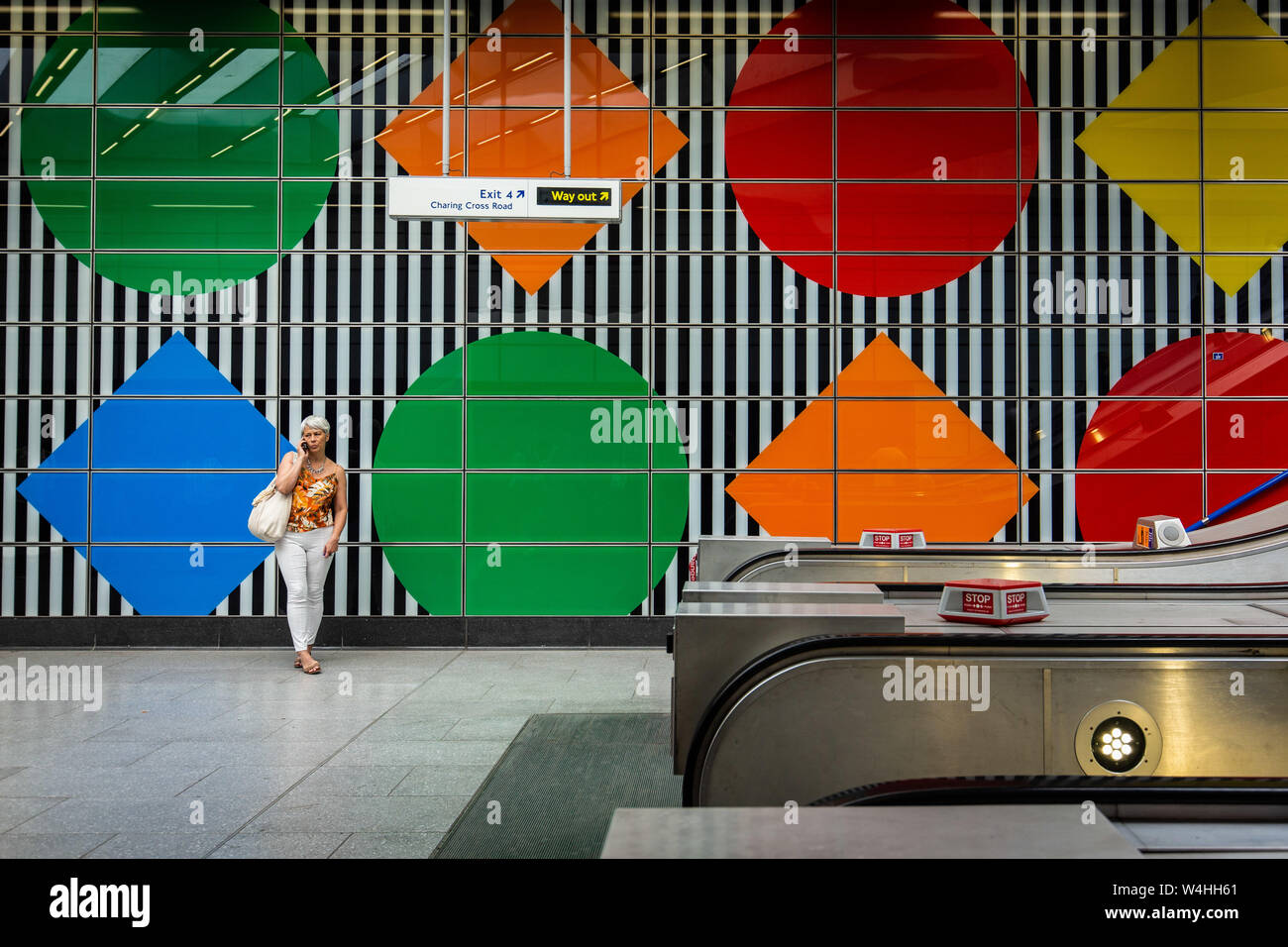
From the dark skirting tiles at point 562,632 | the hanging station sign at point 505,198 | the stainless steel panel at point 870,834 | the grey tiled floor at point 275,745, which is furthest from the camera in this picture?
the dark skirting tiles at point 562,632

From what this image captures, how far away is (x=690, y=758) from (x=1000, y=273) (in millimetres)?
6813

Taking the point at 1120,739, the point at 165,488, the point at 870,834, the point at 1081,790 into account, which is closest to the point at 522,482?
the point at 165,488

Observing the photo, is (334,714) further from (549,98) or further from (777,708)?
(549,98)

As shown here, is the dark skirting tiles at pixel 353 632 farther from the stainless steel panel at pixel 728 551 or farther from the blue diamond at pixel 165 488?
the stainless steel panel at pixel 728 551

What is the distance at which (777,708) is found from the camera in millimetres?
2740

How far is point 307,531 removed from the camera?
703cm

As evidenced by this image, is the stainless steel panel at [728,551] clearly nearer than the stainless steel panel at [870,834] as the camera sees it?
No

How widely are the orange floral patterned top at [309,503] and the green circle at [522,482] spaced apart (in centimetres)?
104

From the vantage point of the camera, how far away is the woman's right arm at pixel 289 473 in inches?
271

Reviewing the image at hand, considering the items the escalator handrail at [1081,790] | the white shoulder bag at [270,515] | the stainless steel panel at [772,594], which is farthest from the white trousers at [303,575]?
the escalator handrail at [1081,790]

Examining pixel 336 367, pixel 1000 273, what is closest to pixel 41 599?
pixel 336 367

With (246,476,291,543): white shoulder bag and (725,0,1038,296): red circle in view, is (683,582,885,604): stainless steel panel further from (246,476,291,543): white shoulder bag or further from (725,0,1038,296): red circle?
(725,0,1038,296): red circle

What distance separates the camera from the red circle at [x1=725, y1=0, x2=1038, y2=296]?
8.19 metres

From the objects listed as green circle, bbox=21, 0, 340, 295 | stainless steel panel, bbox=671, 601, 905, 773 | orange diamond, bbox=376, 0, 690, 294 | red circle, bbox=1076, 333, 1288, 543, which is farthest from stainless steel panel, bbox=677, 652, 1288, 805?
green circle, bbox=21, 0, 340, 295
